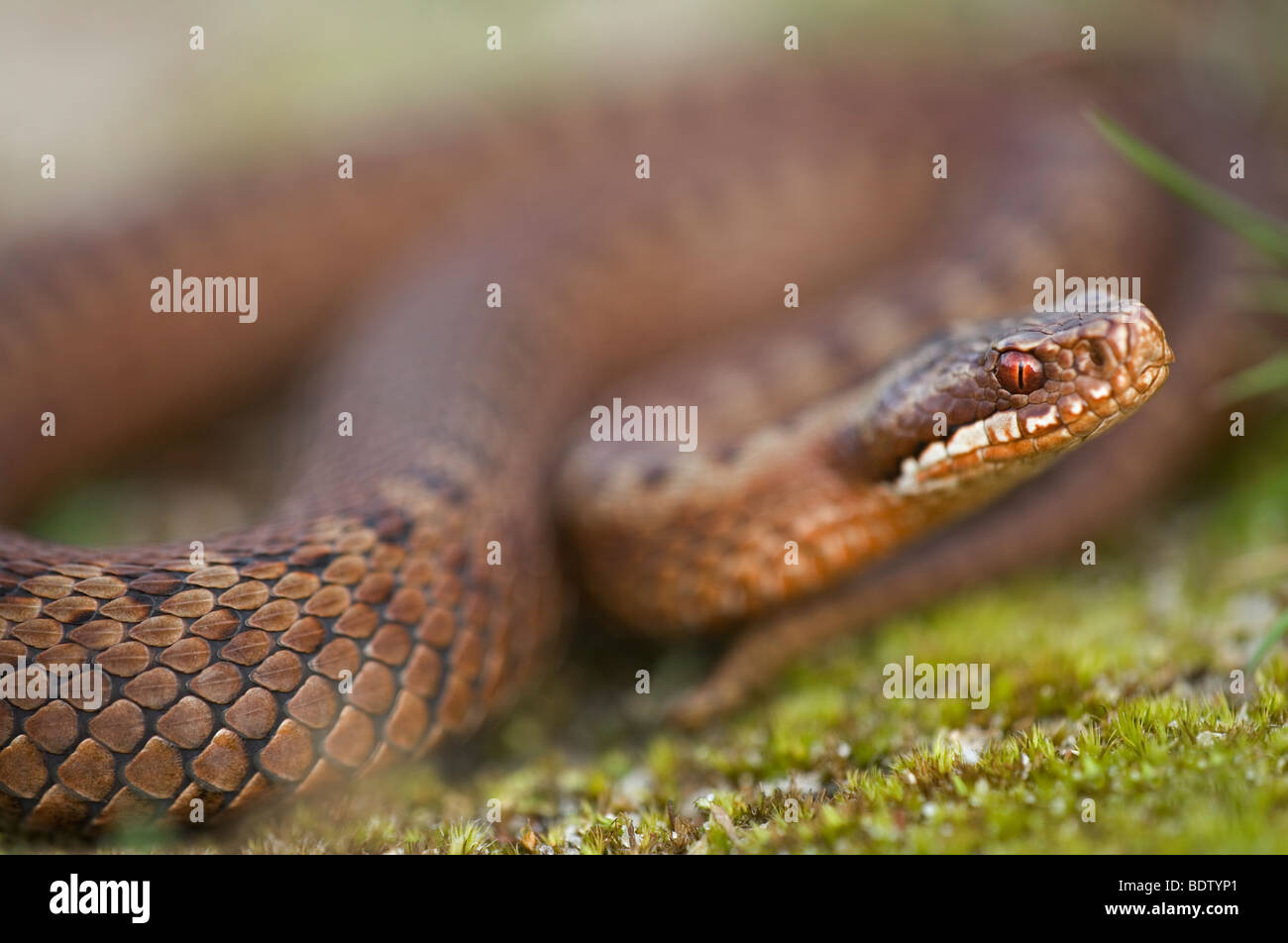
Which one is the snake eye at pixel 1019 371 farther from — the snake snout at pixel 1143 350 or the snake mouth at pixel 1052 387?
the snake snout at pixel 1143 350

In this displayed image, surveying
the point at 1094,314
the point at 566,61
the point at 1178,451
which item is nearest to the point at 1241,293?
the point at 1178,451

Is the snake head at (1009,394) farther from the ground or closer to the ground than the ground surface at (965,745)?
farther from the ground

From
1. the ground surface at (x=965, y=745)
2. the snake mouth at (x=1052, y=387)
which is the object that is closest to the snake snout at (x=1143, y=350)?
the snake mouth at (x=1052, y=387)

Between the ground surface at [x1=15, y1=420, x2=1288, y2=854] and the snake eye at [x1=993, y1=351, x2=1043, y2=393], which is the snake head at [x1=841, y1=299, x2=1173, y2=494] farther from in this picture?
the ground surface at [x1=15, y1=420, x2=1288, y2=854]

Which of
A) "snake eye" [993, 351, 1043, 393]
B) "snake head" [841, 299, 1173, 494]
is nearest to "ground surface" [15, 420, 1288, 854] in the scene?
"snake head" [841, 299, 1173, 494]

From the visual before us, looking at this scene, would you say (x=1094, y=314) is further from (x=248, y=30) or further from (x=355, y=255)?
(x=248, y=30)

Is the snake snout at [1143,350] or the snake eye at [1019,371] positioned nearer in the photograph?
the snake snout at [1143,350]

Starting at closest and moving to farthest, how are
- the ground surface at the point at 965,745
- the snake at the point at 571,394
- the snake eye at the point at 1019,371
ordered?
the ground surface at the point at 965,745
the snake at the point at 571,394
the snake eye at the point at 1019,371

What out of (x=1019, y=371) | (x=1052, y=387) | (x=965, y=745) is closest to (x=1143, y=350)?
(x=1052, y=387)
